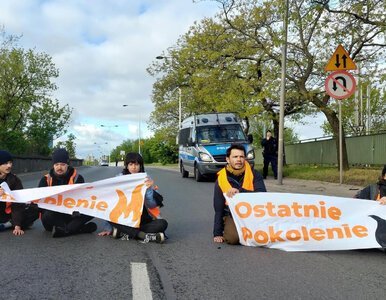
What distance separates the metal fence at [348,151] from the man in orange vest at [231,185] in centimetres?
1531

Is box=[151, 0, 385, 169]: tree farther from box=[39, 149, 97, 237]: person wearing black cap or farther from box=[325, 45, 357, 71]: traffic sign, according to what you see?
box=[39, 149, 97, 237]: person wearing black cap

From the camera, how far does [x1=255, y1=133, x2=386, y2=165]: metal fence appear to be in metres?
19.8

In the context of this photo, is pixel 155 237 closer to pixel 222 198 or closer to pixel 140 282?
pixel 222 198

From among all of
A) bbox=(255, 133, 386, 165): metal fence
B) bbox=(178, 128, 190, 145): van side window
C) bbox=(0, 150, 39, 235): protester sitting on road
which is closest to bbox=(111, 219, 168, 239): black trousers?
bbox=(0, 150, 39, 235): protester sitting on road

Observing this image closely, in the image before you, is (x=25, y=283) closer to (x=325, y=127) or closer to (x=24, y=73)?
(x=24, y=73)

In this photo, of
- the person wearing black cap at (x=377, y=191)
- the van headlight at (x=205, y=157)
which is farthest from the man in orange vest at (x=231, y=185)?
the van headlight at (x=205, y=157)

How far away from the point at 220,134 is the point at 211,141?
57 centimetres

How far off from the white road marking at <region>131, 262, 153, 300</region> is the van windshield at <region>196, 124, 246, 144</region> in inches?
517

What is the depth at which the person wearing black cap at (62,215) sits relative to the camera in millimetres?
6078

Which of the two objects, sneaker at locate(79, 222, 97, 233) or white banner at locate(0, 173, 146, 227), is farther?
sneaker at locate(79, 222, 97, 233)

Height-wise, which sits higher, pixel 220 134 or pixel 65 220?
pixel 220 134

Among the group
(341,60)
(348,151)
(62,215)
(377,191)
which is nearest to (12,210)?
(62,215)

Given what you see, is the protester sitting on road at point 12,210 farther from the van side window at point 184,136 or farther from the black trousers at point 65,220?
the van side window at point 184,136

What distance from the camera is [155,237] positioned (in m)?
5.78
